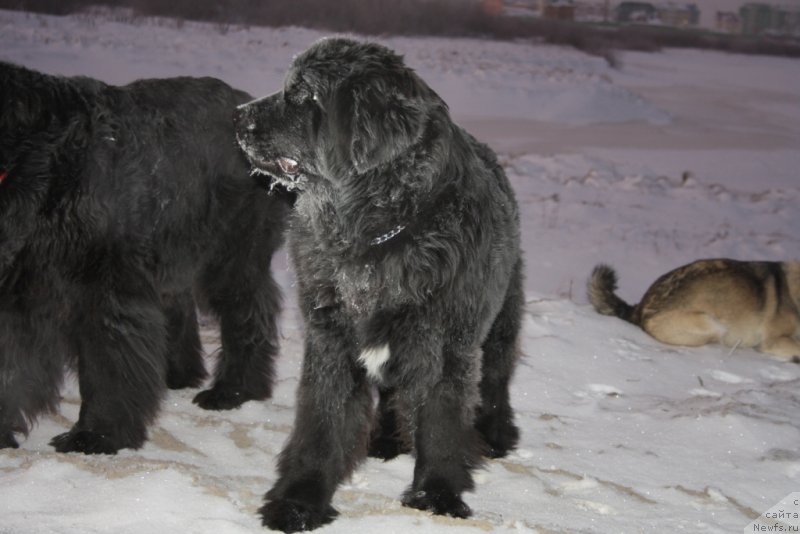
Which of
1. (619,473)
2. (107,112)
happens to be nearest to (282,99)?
(107,112)

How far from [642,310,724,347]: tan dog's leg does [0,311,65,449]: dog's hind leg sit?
11.5 ft

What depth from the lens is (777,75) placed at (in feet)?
25.4

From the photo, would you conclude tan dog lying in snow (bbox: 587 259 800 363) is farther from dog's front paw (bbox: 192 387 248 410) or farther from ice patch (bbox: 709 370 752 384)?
dog's front paw (bbox: 192 387 248 410)

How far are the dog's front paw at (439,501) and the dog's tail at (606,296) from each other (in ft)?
9.49

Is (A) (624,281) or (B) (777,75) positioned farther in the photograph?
(B) (777,75)

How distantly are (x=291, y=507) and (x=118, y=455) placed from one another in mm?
889

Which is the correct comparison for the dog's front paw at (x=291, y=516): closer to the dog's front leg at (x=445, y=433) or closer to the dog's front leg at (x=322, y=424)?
the dog's front leg at (x=322, y=424)

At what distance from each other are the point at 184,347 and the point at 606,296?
283cm

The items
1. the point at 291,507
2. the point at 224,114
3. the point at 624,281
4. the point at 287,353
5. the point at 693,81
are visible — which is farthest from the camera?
the point at 693,81

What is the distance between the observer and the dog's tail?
5547 mm

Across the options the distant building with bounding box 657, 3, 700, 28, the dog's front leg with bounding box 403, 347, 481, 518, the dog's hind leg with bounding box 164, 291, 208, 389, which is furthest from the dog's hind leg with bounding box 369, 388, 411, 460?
the distant building with bounding box 657, 3, 700, 28

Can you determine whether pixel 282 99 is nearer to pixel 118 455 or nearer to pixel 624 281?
pixel 118 455

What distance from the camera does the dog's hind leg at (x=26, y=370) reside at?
3.21 m

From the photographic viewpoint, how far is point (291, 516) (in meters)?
2.81
